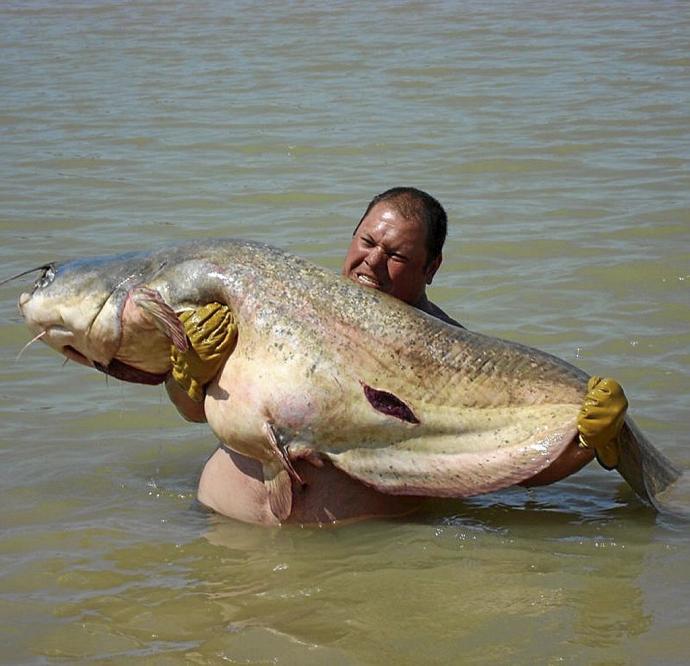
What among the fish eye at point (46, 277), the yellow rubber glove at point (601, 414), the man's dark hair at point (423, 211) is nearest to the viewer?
the yellow rubber glove at point (601, 414)

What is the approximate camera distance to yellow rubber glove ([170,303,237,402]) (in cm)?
402

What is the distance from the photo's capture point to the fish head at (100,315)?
13.5 ft

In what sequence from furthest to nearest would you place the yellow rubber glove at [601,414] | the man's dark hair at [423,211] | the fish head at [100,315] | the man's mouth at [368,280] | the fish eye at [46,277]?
the man's dark hair at [423,211] < the man's mouth at [368,280] < the fish eye at [46,277] < the fish head at [100,315] < the yellow rubber glove at [601,414]

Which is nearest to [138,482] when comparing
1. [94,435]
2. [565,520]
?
[94,435]

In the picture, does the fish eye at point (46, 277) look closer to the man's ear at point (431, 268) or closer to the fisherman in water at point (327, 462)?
the fisherman in water at point (327, 462)

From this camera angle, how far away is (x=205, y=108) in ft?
38.9

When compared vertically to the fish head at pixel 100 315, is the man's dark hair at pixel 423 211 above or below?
above

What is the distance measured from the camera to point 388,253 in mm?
4473

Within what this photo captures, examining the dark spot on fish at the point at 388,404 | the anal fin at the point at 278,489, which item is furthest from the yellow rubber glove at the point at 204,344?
the dark spot on fish at the point at 388,404

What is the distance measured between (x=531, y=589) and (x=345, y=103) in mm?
8456

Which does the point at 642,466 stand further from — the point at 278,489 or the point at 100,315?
the point at 100,315

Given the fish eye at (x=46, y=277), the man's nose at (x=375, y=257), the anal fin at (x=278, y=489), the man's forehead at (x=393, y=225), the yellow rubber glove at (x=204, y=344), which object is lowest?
the anal fin at (x=278, y=489)

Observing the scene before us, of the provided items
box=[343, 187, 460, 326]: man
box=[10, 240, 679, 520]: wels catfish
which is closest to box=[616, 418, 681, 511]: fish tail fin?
box=[10, 240, 679, 520]: wels catfish

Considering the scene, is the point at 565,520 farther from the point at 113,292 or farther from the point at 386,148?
the point at 386,148
